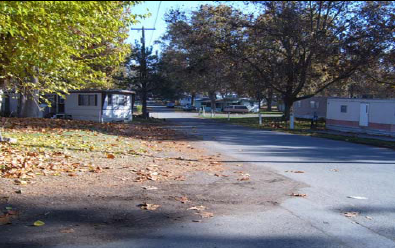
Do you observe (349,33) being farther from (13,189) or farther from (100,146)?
(13,189)

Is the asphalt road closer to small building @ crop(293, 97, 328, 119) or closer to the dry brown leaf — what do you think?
the dry brown leaf

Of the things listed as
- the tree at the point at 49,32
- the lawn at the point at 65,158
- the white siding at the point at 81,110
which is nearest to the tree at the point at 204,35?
the white siding at the point at 81,110

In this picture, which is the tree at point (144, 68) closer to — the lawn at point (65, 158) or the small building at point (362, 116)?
the small building at point (362, 116)

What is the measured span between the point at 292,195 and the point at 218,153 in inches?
241

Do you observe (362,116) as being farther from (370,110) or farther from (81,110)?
(81,110)

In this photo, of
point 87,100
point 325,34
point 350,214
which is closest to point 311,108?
point 325,34

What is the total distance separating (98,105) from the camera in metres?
28.8

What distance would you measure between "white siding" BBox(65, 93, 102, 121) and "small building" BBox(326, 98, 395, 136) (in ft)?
57.1

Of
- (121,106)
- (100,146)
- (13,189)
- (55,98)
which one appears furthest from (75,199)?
(55,98)

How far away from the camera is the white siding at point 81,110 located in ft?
94.8

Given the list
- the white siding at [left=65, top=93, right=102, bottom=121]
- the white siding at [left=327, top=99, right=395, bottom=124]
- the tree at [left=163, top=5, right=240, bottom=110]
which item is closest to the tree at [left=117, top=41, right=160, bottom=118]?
the tree at [left=163, top=5, right=240, bottom=110]

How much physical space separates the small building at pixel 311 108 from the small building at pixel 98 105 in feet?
68.1

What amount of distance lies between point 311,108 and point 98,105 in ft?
81.5

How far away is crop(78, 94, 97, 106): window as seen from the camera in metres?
29.2
